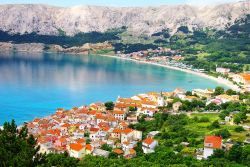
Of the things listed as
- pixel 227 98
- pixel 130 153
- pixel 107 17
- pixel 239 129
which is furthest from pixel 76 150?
pixel 107 17

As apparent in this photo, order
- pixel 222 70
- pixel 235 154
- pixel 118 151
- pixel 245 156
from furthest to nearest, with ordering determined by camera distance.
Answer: pixel 222 70 < pixel 118 151 < pixel 235 154 < pixel 245 156

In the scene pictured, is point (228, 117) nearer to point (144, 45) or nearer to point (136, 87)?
point (136, 87)

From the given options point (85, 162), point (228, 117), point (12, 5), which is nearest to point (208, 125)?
point (228, 117)

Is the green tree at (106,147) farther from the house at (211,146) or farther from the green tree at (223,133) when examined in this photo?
the green tree at (223,133)

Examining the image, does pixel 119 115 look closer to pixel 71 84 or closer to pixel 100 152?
pixel 100 152

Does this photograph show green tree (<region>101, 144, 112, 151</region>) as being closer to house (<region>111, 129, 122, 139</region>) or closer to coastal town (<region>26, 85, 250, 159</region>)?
Result: coastal town (<region>26, 85, 250, 159</region>)

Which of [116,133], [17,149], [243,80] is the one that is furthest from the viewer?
[243,80]

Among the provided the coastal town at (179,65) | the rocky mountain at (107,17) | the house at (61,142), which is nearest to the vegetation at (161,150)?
the house at (61,142)

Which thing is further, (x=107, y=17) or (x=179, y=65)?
(x=107, y=17)
